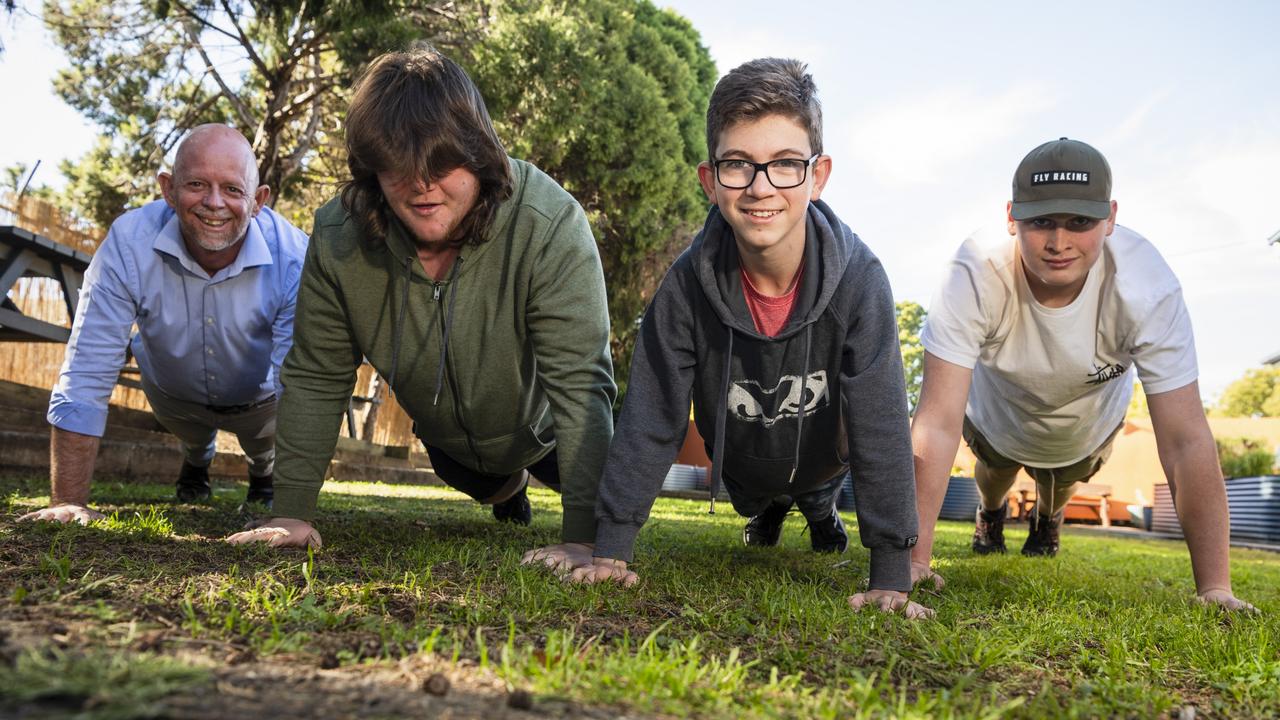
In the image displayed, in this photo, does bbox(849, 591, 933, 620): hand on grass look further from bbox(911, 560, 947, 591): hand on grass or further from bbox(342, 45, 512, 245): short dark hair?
bbox(342, 45, 512, 245): short dark hair

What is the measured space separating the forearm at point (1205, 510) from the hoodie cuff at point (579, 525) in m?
2.15

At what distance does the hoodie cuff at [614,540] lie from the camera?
2.93 m

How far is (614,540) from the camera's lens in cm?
294

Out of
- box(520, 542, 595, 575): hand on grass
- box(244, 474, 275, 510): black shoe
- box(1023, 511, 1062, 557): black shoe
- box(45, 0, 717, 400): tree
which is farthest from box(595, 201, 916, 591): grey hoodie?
box(45, 0, 717, 400): tree

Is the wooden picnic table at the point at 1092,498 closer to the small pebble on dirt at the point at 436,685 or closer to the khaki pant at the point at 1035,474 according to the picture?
the khaki pant at the point at 1035,474

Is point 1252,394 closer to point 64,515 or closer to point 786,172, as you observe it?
point 786,172

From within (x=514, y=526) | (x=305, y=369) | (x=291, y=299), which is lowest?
(x=514, y=526)

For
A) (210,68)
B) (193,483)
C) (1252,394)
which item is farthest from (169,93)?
(1252,394)

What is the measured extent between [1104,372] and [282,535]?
11.0 feet

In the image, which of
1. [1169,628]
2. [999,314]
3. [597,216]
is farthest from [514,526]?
[597,216]

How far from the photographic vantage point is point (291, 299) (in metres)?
4.40

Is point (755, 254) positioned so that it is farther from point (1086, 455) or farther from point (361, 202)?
point (1086, 455)

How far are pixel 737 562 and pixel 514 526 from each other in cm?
135

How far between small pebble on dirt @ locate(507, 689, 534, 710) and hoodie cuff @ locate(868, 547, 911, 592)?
5.27 ft
